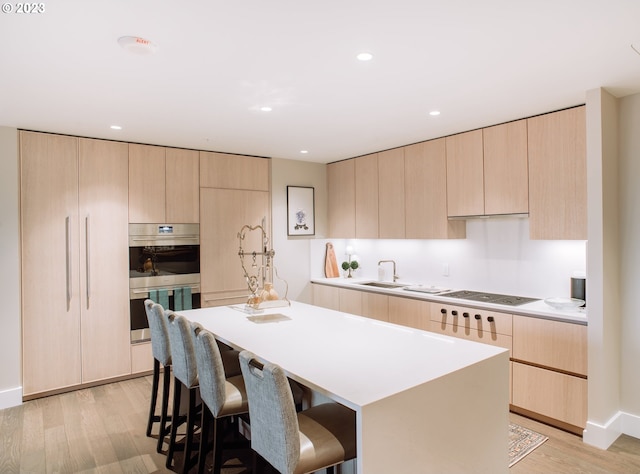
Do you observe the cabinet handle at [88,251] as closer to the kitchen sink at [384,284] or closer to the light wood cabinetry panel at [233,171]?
the light wood cabinetry panel at [233,171]

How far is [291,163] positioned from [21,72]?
10.7 ft

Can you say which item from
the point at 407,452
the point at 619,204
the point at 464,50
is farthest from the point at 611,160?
the point at 407,452

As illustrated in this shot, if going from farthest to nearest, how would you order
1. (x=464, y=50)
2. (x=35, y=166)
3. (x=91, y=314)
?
(x=91, y=314) < (x=35, y=166) < (x=464, y=50)

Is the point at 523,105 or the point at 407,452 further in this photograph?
the point at 523,105

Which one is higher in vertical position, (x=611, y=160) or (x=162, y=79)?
(x=162, y=79)

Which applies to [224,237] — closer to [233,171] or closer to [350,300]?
[233,171]

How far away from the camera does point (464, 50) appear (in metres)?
2.21

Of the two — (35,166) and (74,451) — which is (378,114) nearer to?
(35,166)

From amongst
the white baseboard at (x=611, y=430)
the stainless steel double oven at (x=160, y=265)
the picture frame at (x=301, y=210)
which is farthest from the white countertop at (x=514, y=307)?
the stainless steel double oven at (x=160, y=265)

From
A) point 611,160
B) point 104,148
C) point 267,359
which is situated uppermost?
point 104,148

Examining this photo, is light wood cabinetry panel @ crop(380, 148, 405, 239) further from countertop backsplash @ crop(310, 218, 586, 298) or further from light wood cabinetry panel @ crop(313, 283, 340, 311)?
light wood cabinetry panel @ crop(313, 283, 340, 311)

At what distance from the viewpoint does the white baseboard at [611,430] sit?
2.85m

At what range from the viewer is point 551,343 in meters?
3.08

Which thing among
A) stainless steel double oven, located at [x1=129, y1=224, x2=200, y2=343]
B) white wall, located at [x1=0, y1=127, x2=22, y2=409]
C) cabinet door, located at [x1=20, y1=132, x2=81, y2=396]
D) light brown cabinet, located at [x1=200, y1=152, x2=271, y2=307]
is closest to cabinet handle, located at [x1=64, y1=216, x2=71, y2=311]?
cabinet door, located at [x1=20, y1=132, x2=81, y2=396]
